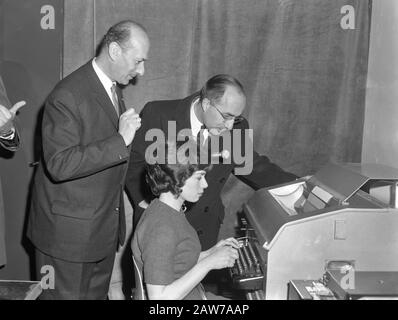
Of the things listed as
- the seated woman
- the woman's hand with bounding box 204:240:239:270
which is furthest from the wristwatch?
the woman's hand with bounding box 204:240:239:270

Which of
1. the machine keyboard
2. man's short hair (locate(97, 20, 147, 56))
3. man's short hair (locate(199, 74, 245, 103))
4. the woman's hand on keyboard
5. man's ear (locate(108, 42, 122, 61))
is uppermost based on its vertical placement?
man's short hair (locate(97, 20, 147, 56))

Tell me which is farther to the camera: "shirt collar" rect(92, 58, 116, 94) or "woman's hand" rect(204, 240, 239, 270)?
"shirt collar" rect(92, 58, 116, 94)

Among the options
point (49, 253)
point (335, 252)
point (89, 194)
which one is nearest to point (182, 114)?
point (89, 194)

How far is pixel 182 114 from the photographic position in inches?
101

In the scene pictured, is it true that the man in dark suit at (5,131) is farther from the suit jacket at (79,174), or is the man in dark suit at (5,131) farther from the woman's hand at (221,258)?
the woman's hand at (221,258)

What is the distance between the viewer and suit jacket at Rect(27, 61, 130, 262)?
206cm

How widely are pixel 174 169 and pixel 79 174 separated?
1.62 feet

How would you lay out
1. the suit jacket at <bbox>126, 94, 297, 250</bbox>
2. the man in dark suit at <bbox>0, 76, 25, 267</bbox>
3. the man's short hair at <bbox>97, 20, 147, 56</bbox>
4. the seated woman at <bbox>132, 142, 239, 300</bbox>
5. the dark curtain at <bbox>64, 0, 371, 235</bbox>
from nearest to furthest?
the seated woman at <bbox>132, 142, 239, 300</bbox> → the man in dark suit at <bbox>0, 76, 25, 267</bbox> → the man's short hair at <bbox>97, 20, 147, 56</bbox> → the suit jacket at <bbox>126, 94, 297, 250</bbox> → the dark curtain at <bbox>64, 0, 371, 235</bbox>

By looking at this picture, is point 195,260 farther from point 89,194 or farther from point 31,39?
point 31,39

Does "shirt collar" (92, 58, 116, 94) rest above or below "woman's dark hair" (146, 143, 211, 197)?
above

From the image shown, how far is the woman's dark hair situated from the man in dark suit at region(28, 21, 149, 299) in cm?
31

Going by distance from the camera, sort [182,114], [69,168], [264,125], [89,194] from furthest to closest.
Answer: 1. [264,125]
2. [182,114]
3. [89,194]
4. [69,168]

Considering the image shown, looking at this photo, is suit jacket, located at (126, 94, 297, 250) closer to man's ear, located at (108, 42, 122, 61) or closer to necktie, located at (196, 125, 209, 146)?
necktie, located at (196, 125, 209, 146)
